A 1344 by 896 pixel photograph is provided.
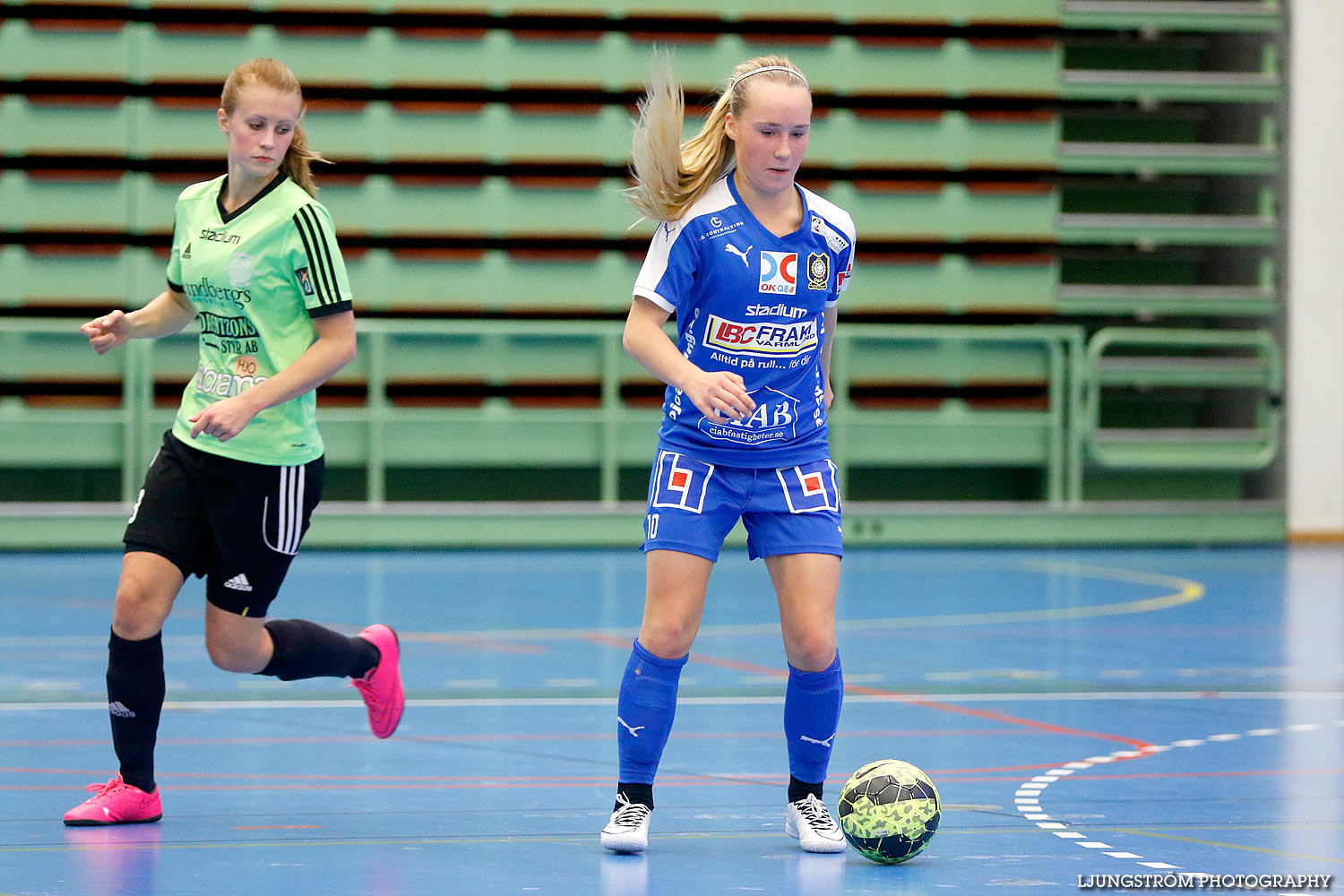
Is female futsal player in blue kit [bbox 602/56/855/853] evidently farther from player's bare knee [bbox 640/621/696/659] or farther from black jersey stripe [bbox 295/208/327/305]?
black jersey stripe [bbox 295/208/327/305]

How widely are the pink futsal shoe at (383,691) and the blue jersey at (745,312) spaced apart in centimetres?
141

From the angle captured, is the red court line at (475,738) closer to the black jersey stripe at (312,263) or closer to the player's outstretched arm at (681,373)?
the black jersey stripe at (312,263)

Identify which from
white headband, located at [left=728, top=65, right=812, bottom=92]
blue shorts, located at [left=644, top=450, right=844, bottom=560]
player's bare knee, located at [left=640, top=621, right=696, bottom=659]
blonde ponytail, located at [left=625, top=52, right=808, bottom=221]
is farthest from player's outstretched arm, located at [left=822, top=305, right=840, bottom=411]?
player's bare knee, located at [left=640, top=621, right=696, bottom=659]

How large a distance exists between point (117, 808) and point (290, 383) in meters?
1.03

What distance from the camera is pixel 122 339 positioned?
14.9 ft

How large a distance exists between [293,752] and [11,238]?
866cm

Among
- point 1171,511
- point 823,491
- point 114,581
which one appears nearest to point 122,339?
point 823,491

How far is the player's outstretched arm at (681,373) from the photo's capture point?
3730 millimetres

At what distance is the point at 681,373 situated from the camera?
12.5 feet

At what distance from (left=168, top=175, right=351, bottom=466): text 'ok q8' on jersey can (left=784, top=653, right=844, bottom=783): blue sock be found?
1352 mm

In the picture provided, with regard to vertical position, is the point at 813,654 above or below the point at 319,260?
below

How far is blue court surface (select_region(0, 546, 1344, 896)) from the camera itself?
3.70m

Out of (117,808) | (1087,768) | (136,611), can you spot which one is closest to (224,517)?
(136,611)

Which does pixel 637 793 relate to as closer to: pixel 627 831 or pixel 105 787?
pixel 627 831
